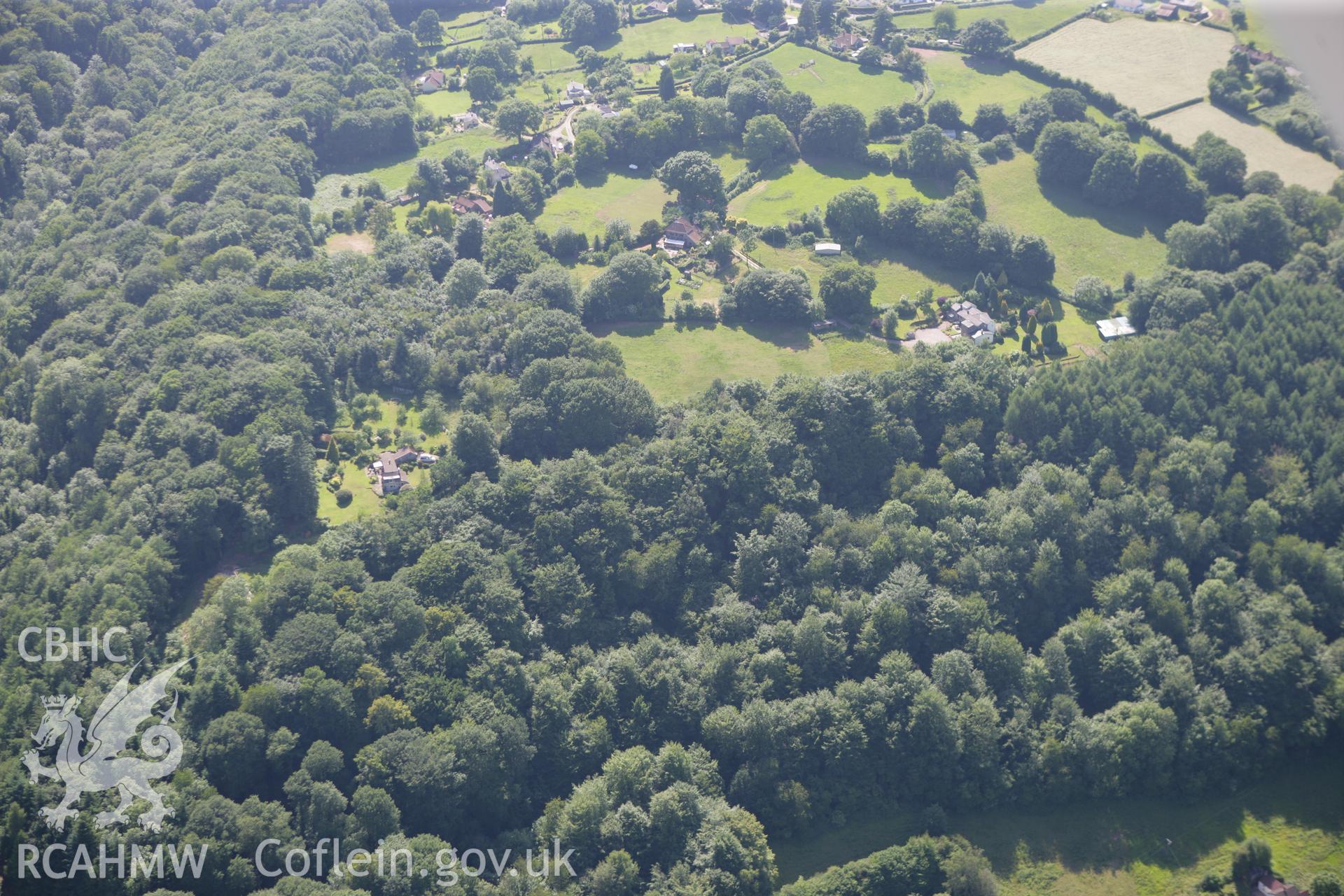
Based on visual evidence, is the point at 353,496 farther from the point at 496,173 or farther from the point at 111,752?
the point at 496,173

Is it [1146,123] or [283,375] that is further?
→ [1146,123]

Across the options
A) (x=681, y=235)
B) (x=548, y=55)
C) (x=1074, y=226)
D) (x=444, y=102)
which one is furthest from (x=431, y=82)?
(x=1074, y=226)

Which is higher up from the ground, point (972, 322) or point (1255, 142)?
point (1255, 142)

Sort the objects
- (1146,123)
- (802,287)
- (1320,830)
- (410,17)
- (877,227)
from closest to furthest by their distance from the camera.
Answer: (1320,830)
(802,287)
(877,227)
(1146,123)
(410,17)

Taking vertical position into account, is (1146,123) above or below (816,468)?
above

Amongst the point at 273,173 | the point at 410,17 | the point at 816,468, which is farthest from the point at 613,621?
the point at 410,17

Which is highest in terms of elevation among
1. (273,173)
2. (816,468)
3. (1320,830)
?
(273,173)

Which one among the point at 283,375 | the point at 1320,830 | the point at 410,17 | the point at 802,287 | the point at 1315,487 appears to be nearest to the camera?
the point at 1320,830

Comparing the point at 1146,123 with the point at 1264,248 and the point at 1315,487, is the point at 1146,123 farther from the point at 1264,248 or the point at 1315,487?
the point at 1315,487
